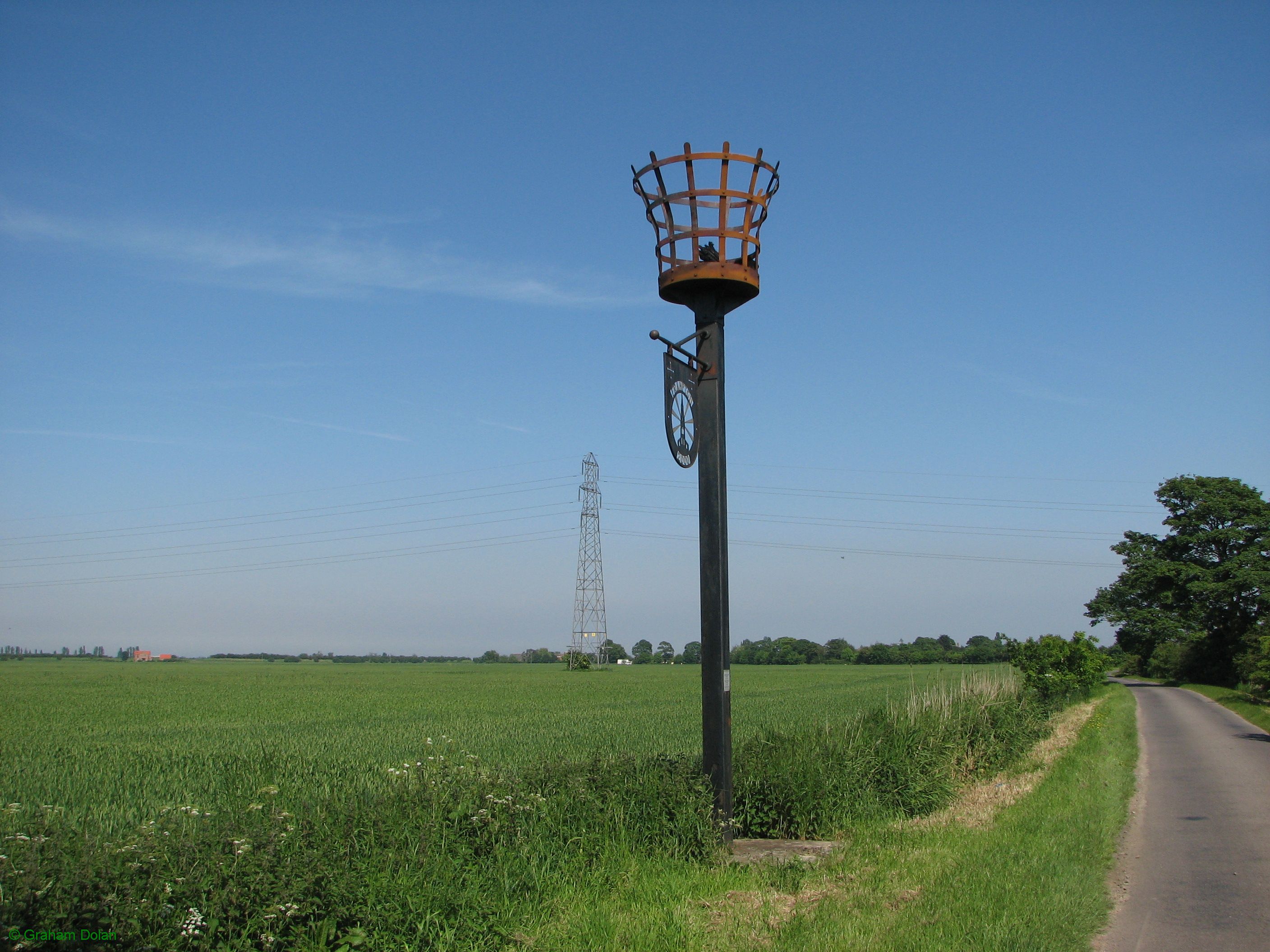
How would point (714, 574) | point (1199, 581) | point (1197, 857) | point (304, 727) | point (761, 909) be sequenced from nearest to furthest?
point (761, 909) → point (714, 574) → point (1197, 857) → point (304, 727) → point (1199, 581)

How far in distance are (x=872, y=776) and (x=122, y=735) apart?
17.1 m

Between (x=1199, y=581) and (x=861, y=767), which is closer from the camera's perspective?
(x=861, y=767)

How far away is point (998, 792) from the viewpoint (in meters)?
11.6

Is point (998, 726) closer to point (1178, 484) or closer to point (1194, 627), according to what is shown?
point (1194, 627)

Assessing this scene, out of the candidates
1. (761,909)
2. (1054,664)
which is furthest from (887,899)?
(1054,664)

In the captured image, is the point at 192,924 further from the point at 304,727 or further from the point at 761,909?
the point at 304,727

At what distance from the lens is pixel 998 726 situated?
53.3ft

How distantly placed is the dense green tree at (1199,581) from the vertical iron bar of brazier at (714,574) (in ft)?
169

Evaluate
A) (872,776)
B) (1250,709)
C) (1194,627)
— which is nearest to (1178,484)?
(1194,627)

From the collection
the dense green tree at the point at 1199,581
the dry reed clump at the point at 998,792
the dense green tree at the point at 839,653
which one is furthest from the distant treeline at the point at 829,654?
the dry reed clump at the point at 998,792

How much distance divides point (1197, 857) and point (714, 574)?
5.38 metres

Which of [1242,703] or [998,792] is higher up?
[998,792]

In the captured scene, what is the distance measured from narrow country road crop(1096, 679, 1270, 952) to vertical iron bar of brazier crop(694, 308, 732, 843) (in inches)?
119

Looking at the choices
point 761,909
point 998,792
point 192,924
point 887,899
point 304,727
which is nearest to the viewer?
point 192,924
